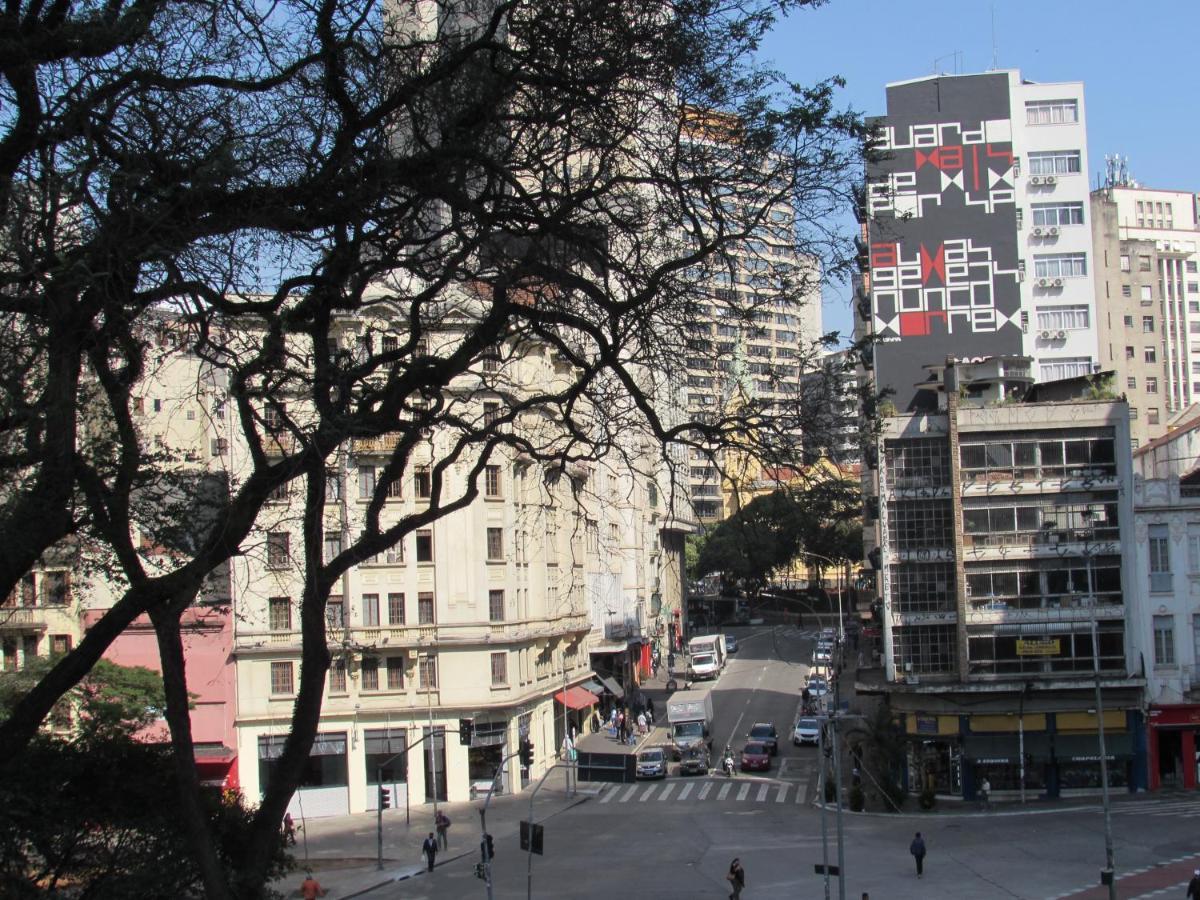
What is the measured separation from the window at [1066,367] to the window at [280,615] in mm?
39861

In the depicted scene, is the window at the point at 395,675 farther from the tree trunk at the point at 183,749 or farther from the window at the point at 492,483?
the tree trunk at the point at 183,749

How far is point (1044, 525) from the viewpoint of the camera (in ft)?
153

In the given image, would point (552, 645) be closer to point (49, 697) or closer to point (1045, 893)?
point (1045, 893)

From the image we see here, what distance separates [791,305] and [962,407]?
36515mm

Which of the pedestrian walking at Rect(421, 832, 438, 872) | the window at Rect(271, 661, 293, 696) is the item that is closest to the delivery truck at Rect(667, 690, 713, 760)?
the window at Rect(271, 661, 293, 696)

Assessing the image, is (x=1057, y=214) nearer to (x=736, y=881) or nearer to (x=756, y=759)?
(x=756, y=759)

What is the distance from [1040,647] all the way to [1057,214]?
2754 centimetres

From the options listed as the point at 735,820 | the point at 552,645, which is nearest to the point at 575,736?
the point at 552,645

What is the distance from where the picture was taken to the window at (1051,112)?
Answer: 63.0 metres

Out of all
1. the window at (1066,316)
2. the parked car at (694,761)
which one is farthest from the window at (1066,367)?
the parked car at (694,761)

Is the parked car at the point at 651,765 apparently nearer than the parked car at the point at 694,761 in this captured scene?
Yes

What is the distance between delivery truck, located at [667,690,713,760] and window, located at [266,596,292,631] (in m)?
17.3

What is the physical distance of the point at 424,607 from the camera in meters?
48.8

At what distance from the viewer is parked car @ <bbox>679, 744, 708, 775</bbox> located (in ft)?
177
